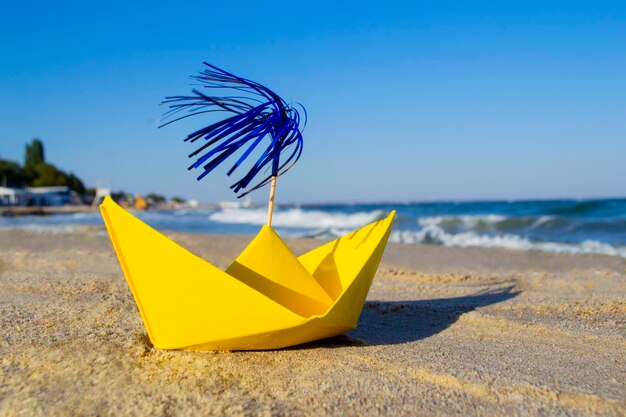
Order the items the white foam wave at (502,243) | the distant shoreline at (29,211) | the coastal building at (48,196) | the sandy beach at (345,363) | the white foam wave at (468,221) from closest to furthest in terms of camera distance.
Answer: the sandy beach at (345,363), the white foam wave at (502,243), the white foam wave at (468,221), the distant shoreline at (29,211), the coastal building at (48,196)

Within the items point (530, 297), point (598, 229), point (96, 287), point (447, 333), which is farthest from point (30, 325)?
point (598, 229)

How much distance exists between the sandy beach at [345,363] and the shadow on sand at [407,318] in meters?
0.02

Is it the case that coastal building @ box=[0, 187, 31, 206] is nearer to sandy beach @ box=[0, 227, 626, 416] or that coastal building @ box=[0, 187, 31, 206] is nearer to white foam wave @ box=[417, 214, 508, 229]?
white foam wave @ box=[417, 214, 508, 229]

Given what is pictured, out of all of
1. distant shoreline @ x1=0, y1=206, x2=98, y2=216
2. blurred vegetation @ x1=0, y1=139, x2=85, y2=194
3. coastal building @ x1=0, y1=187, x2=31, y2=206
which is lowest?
distant shoreline @ x1=0, y1=206, x2=98, y2=216

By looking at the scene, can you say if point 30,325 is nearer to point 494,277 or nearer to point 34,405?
point 34,405

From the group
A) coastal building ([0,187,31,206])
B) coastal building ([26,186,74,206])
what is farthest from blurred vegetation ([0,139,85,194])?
coastal building ([0,187,31,206])

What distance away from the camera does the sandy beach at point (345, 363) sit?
320 cm

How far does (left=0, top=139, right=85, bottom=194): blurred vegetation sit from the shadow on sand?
271ft

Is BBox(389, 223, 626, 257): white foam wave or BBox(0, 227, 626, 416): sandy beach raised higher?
BBox(0, 227, 626, 416): sandy beach

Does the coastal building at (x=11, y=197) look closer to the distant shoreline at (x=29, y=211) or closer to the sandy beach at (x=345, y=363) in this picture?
the distant shoreline at (x=29, y=211)

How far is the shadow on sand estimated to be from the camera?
4715 mm

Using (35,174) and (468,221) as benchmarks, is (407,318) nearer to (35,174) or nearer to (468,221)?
(468,221)

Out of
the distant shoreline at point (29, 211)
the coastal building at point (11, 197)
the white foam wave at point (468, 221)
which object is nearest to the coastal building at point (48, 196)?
the coastal building at point (11, 197)

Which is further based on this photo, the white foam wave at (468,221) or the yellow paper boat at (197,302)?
the white foam wave at (468,221)
